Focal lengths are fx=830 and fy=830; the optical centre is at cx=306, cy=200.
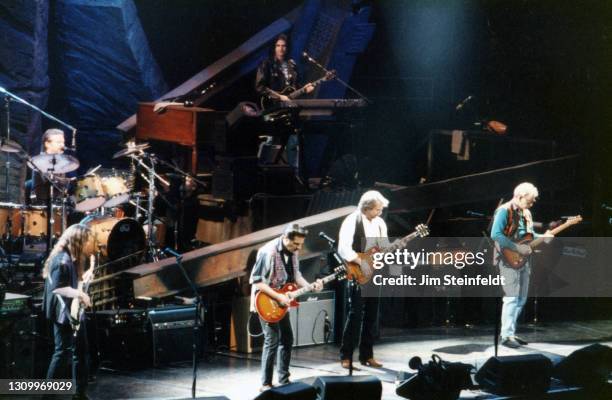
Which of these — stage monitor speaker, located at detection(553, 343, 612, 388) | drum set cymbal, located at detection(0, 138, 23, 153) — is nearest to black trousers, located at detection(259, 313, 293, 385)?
stage monitor speaker, located at detection(553, 343, 612, 388)

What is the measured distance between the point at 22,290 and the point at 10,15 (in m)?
5.57

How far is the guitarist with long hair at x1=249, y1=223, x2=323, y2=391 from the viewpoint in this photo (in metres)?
8.80

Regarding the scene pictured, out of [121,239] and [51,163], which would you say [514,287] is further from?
[51,163]

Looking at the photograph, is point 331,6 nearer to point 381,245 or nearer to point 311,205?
point 311,205

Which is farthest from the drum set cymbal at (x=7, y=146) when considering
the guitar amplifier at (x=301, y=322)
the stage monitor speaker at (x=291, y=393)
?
the stage monitor speaker at (x=291, y=393)

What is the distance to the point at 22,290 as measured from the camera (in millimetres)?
11156

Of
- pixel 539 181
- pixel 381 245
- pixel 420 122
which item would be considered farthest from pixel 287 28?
pixel 381 245

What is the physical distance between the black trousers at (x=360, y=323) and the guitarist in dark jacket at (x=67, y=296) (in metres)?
3.06

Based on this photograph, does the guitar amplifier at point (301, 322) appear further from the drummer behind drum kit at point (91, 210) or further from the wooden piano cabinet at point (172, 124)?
the wooden piano cabinet at point (172, 124)

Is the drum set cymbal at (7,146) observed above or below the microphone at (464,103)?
below

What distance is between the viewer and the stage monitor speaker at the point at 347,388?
24.7ft

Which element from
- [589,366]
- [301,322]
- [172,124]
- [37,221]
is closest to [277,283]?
[301,322]

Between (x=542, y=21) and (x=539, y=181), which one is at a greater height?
(x=542, y=21)

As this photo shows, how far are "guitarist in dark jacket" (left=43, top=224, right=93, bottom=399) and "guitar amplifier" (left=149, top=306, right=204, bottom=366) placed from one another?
6.46 feet
